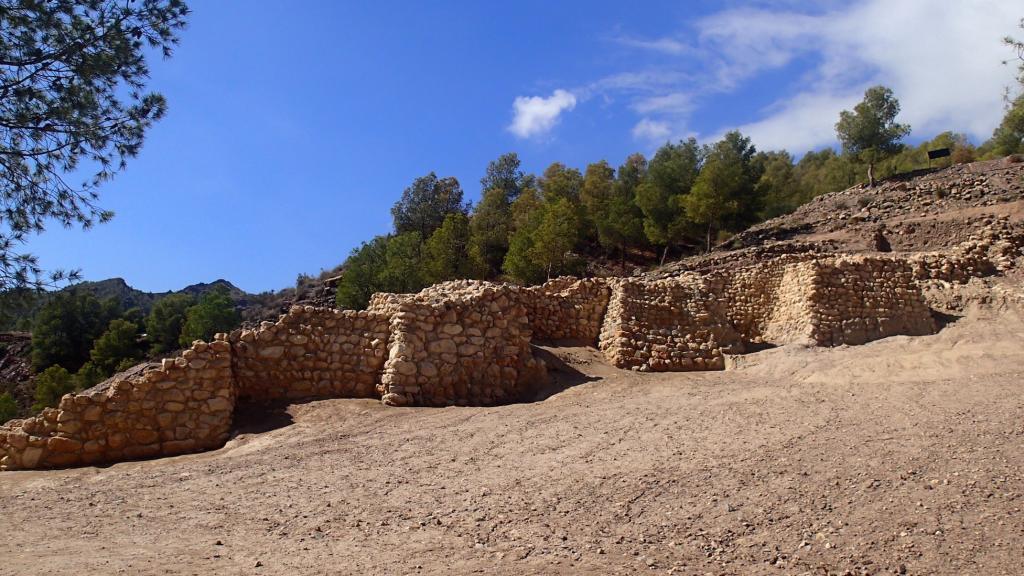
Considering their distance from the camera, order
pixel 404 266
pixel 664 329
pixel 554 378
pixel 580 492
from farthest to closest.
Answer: pixel 404 266 → pixel 664 329 → pixel 554 378 → pixel 580 492

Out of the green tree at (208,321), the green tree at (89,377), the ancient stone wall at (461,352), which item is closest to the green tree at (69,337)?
the green tree at (89,377)

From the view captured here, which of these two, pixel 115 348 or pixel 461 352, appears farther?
pixel 115 348

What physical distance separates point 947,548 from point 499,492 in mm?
3554

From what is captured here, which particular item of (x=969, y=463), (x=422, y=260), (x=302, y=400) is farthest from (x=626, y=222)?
(x=969, y=463)

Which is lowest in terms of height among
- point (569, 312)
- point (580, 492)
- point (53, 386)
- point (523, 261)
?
point (580, 492)

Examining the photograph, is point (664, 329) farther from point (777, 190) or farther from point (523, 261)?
point (777, 190)

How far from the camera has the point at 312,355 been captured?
35.6ft

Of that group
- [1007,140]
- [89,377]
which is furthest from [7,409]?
[1007,140]

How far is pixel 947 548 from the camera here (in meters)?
4.64

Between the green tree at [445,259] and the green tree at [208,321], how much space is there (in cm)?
1578

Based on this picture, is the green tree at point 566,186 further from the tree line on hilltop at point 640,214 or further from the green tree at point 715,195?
the green tree at point 715,195

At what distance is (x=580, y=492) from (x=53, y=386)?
4285 cm

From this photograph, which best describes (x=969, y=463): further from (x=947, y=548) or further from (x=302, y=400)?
(x=302, y=400)

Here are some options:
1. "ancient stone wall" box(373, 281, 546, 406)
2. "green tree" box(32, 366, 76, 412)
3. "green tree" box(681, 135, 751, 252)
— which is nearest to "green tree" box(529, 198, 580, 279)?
"green tree" box(681, 135, 751, 252)
